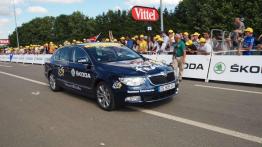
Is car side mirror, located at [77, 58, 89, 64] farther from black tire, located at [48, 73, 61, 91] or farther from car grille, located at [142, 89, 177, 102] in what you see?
black tire, located at [48, 73, 61, 91]

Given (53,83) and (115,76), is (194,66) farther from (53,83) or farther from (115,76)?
(115,76)

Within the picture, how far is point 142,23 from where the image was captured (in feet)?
234

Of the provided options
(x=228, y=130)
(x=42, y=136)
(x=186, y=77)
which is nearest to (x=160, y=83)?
(x=228, y=130)

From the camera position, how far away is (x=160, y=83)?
24.2 ft

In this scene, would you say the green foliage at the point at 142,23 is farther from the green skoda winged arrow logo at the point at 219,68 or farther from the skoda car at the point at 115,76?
the skoda car at the point at 115,76

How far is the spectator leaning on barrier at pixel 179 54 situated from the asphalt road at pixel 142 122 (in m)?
2.81

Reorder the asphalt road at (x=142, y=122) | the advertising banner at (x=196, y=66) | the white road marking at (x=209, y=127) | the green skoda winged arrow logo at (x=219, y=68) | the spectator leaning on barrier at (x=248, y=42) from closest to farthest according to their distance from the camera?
the white road marking at (x=209, y=127) → the asphalt road at (x=142, y=122) → the green skoda winged arrow logo at (x=219, y=68) → the spectator leaning on barrier at (x=248, y=42) → the advertising banner at (x=196, y=66)

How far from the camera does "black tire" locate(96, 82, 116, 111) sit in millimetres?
7512

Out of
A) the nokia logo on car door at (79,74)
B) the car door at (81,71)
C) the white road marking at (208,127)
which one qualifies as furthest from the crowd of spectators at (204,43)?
the white road marking at (208,127)

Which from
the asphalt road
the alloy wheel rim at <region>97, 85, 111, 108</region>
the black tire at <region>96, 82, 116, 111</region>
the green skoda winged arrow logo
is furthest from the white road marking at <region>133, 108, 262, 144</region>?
the green skoda winged arrow logo

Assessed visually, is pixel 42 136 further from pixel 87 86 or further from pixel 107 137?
pixel 87 86

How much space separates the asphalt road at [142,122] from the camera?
5492 millimetres

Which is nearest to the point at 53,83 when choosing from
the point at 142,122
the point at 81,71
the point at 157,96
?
the point at 81,71

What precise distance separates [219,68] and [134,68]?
5.20m
